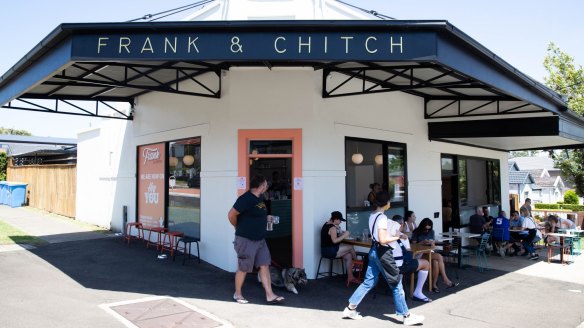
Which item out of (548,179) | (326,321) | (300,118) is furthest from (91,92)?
(548,179)

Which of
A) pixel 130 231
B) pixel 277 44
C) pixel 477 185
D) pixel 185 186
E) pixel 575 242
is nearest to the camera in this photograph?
pixel 277 44

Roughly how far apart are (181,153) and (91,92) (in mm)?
3005

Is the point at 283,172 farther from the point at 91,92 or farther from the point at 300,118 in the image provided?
the point at 91,92

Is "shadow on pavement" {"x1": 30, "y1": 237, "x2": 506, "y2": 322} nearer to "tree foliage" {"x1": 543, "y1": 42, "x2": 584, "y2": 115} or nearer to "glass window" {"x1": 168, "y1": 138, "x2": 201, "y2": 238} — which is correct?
"glass window" {"x1": 168, "y1": 138, "x2": 201, "y2": 238}

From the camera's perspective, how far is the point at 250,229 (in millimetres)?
5859

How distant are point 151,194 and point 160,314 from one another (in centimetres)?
562

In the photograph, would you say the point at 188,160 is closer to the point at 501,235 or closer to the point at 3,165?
the point at 501,235

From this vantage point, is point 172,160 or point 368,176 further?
point 172,160

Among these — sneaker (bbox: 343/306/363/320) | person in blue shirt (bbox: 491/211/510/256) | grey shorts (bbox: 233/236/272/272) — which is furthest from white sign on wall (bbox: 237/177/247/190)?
person in blue shirt (bbox: 491/211/510/256)

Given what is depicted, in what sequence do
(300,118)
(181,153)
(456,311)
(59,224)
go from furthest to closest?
1. (59,224)
2. (181,153)
3. (300,118)
4. (456,311)

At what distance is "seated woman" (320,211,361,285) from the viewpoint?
7.05 meters

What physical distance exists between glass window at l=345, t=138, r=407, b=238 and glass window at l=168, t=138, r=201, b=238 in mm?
3089

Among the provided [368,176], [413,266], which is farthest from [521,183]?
[413,266]

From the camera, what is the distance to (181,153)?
30.6 feet
